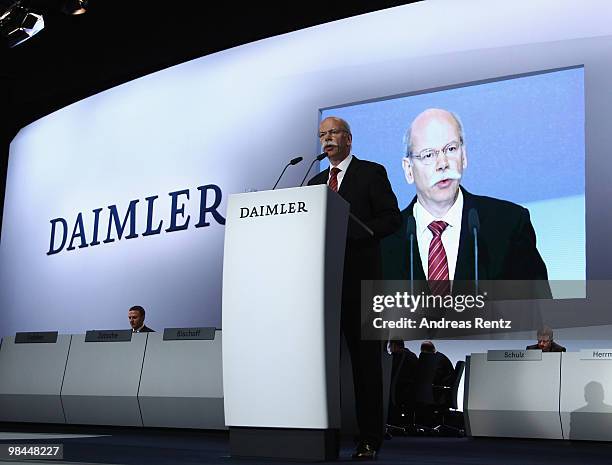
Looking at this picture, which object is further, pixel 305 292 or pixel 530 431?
pixel 530 431

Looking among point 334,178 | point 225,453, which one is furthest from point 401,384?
point 334,178

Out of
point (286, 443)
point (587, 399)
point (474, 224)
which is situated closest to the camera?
point (286, 443)

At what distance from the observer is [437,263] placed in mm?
6480

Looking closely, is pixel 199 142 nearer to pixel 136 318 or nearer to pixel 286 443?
pixel 136 318

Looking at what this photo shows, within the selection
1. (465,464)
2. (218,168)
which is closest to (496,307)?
(218,168)

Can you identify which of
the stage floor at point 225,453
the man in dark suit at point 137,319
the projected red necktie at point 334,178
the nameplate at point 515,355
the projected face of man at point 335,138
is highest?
the projected face of man at point 335,138

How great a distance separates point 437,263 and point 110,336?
9.29ft

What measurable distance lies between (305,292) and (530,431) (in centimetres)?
298

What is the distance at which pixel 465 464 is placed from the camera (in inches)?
104

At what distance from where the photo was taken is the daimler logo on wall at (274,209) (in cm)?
250

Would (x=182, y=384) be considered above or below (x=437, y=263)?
below

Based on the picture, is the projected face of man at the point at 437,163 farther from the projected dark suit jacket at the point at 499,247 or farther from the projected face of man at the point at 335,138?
the projected face of man at the point at 335,138

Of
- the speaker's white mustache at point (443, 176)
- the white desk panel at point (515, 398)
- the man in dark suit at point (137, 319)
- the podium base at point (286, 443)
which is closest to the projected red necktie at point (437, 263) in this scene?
the speaker's white mustache at point (443, 176)

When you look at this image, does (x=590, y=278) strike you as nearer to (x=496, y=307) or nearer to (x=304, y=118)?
(x=496, y=307)
